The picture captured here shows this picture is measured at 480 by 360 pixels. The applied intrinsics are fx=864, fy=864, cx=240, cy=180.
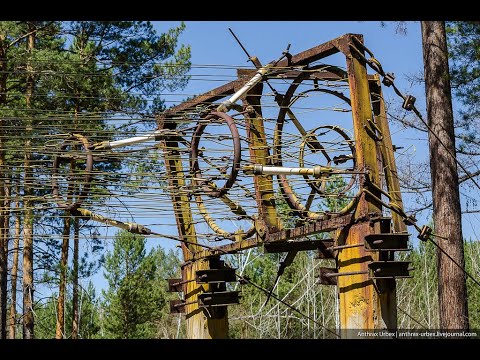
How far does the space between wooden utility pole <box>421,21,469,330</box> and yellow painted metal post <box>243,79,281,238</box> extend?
242 centimetres

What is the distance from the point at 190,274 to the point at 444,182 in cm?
316

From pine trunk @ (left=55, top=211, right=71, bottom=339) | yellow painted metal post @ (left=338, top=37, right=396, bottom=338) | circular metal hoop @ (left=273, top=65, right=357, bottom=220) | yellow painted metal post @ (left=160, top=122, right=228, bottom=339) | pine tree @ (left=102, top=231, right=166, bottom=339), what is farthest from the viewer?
pine tree @ (left=102, top=231, right=166, bottom=339)

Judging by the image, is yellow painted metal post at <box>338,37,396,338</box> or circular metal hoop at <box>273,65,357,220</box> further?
circular metal hoop at <box>273,65,357,220</box>

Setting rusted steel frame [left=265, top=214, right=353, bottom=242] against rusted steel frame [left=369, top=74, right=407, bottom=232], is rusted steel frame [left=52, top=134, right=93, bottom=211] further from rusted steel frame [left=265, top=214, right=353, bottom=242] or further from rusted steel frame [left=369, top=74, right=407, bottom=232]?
rusted steel frame [left=369, top=74, right=407, bottom=232]

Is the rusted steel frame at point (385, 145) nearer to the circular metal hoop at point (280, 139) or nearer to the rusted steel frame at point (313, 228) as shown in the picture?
the circular metal hoop at point (280, 139)

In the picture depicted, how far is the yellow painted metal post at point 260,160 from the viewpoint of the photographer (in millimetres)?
8047

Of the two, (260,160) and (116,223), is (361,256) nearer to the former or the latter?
(260,160)

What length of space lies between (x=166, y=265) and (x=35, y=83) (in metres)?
33.9

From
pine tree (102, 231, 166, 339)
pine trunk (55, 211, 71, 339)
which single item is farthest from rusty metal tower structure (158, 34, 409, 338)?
pine tree (102, 231, 166, 339)

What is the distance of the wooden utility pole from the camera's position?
974 centimetres

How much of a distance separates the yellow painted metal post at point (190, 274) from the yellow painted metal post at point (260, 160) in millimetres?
905

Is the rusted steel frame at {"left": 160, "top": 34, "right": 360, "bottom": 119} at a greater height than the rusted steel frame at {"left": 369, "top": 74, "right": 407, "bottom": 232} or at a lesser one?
greater
